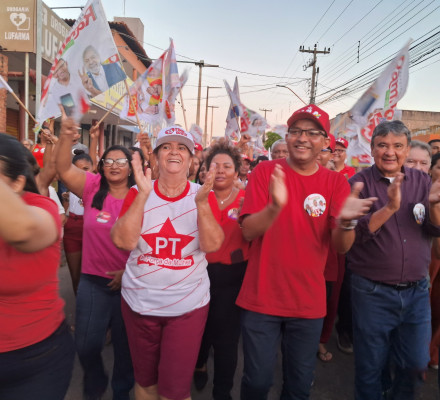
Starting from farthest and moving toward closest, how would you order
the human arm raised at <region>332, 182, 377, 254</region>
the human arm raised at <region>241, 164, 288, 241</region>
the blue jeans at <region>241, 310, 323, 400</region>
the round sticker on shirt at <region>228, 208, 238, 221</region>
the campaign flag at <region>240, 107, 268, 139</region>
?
the campaign flag at <region>240, 107, 268, 139</region> → the round sticker on shirt at <region>228, 208, 238, 221</region> → the blue jeans at <region>241, 310, 323, 400</region> → the human arm raised at <region>332, 182, 377, 254</region> → the human arm raised at <region>241, 164, 288, 241</region>

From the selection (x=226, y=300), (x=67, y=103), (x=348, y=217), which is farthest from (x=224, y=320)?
→ (x=67, y=103)

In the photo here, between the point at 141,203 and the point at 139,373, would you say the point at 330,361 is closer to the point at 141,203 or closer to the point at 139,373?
the point at 139,373

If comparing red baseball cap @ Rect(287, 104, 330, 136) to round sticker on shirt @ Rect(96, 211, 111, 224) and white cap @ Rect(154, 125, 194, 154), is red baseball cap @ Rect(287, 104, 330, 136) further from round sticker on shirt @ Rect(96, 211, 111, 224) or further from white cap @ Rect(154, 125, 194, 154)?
round sticker on shirt @ Rect(96, 211, 111, 224)

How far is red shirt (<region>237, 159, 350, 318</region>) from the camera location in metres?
2.20

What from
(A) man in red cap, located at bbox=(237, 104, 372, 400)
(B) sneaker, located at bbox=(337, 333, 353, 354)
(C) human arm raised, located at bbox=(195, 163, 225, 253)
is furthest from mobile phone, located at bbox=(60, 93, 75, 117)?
(B) sneaker, located at bbox=(337, 333, 353, 354)

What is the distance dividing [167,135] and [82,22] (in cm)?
290

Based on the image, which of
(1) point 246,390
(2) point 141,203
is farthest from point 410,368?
(2) point 141,203

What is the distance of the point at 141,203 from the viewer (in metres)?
2.06

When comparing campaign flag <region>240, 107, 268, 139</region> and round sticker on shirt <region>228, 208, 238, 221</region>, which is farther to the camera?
campaign flag <region>240, 107, 268, 139</region>

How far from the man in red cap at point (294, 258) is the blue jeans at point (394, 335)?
1.46 feet

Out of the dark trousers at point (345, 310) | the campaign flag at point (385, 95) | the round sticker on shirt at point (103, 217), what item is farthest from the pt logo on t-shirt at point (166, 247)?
the campaign flag at point (385, 95)

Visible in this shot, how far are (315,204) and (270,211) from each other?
39 cm

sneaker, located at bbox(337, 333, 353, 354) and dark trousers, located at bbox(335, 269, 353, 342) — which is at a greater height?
dark trousers, located at bbox(335, 269, 353, 342)

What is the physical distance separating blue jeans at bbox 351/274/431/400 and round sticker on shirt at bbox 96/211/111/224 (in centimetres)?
198
